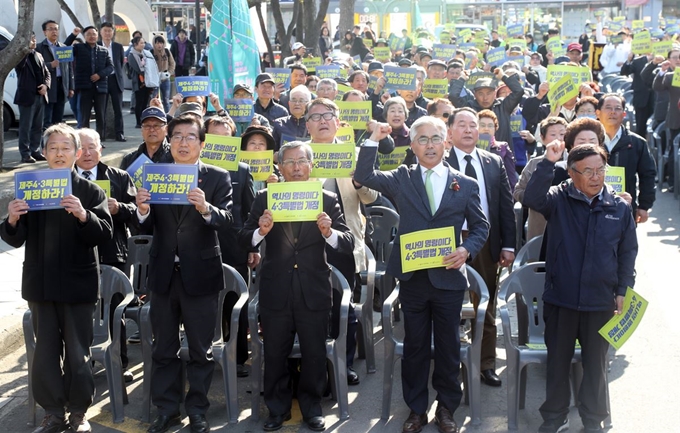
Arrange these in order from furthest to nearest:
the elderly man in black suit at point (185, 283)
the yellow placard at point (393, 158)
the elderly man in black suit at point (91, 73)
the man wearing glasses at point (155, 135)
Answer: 1. the elderly man in black suit at point (91, 73)
2. the yellow placard at point (393, 158)
3. the man wearing glasses at point (155, 135)
4. the elderly man in black suit at point (185, 283)

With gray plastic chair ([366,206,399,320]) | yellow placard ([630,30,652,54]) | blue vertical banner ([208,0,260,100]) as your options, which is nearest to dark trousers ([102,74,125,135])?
blue vertical banner ([208,0,260,100])

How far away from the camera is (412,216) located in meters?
5.97

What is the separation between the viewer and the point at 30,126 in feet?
46.1

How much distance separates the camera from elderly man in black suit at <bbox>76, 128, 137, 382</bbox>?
22.0 feet

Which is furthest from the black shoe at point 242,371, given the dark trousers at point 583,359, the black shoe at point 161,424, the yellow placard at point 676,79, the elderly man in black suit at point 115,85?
the elderly man in black suit at point 115,85

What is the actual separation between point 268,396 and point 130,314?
1.52 metres

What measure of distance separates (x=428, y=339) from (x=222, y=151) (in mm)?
2268

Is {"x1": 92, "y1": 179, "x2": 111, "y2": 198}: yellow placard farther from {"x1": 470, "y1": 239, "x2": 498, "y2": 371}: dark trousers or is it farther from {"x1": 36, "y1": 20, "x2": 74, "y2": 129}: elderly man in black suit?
{"x1": 36, "y1": 20, "x2": 74, "y2": 129}: elderly man in black suit

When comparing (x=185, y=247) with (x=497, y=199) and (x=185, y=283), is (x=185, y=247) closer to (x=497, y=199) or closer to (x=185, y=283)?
(x=185, y=283)

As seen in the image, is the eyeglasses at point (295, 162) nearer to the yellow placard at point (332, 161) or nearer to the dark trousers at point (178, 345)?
the yellow placard at point (332, 161)

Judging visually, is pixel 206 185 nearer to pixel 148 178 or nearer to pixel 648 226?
pixel 148 178

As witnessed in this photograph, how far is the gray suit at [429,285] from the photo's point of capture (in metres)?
5.91

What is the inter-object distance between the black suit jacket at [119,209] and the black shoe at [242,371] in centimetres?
121

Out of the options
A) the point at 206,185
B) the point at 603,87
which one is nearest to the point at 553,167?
the point at 206,185
